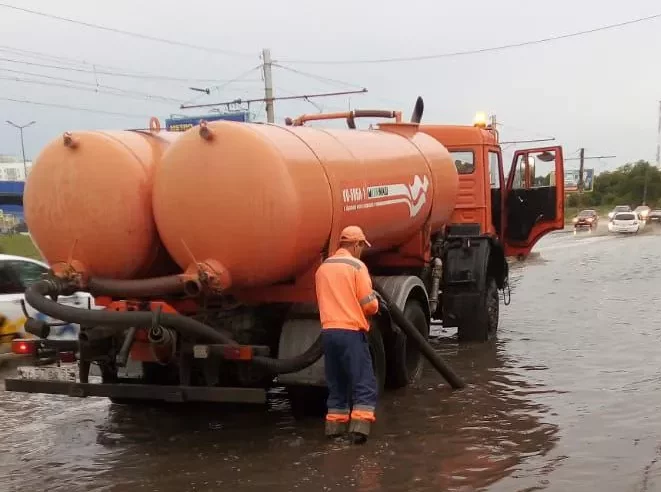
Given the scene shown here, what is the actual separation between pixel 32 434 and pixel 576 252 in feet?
88.9

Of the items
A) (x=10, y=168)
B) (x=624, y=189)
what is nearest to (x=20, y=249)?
(x=10, y=168)

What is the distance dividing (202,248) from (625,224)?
146 ft

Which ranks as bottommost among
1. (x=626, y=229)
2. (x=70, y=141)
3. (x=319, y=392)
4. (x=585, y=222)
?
(x=626, y=229)

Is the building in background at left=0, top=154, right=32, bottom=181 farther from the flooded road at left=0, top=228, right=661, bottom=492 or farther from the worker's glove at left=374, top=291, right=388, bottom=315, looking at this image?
the worker's glove at left=374, top=291, right=388, bottom=315

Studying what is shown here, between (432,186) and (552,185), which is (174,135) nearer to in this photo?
(432,186)

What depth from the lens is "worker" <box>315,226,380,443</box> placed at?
5.78 metres

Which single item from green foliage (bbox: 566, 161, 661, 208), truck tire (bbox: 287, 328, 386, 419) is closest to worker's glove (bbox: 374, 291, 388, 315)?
truck tire (bbox: 287, 328, 386, 419)

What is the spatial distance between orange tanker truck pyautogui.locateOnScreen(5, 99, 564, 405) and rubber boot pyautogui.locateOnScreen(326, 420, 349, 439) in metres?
0.33

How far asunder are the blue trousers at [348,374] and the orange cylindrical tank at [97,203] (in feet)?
4.97

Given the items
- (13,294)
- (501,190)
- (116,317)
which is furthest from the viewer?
(501,190)

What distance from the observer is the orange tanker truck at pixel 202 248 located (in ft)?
17.8

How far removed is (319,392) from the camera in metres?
6.59

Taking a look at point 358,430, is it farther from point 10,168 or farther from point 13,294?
point 10,168

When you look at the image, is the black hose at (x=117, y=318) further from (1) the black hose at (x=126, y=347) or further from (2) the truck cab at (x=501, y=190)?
(2) the truck cab at (x=501, y=190)
